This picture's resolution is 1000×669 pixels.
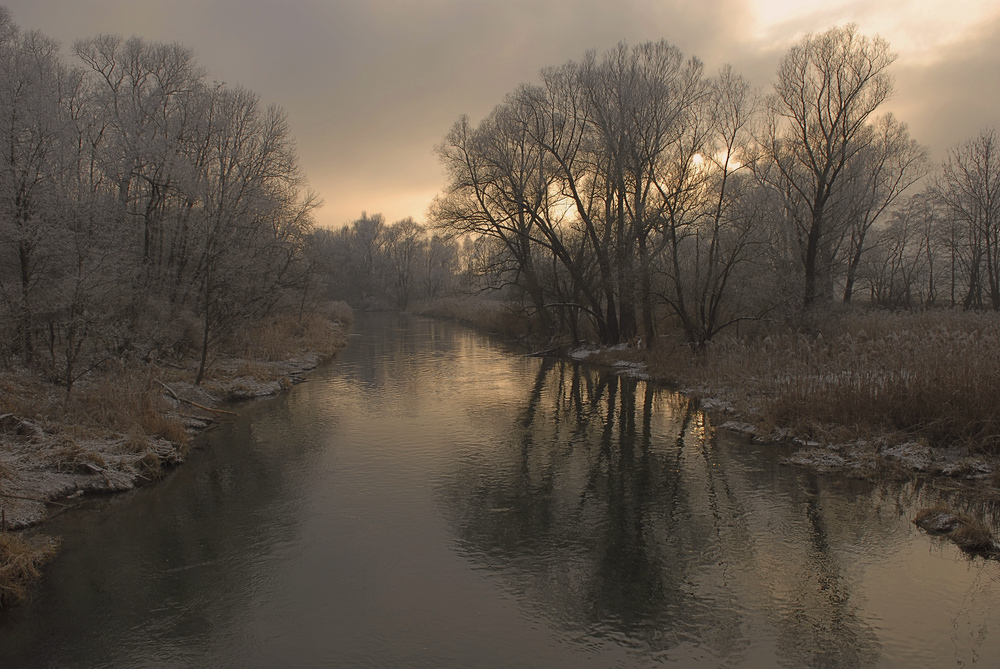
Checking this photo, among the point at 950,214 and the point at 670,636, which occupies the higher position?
the point at 950,214

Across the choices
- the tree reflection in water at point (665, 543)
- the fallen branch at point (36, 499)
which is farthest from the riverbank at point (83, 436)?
the tree reflection in water at point (665, 543)

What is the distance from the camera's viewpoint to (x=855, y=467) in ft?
33.1

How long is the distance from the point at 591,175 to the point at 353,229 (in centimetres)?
9272

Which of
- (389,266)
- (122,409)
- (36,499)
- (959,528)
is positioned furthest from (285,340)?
(389,266)

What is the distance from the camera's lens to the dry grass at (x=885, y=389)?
9961 millimetres

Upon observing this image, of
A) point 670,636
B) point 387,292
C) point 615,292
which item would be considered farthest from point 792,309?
point 387,292

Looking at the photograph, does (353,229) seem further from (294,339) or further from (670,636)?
(670,636)

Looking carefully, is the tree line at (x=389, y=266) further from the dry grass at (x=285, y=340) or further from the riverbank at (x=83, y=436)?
the riverbank at (x=83, y=436)

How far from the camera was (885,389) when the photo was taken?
11.1 m

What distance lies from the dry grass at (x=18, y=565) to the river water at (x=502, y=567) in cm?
21

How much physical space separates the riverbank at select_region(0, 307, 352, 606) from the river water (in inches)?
16.9

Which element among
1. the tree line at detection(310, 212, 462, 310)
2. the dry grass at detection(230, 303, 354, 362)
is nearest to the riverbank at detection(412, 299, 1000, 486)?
the dry grass at detection(230, 303, 354, 362)

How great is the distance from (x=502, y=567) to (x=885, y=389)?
8.58 m

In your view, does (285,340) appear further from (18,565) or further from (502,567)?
(502,567)
